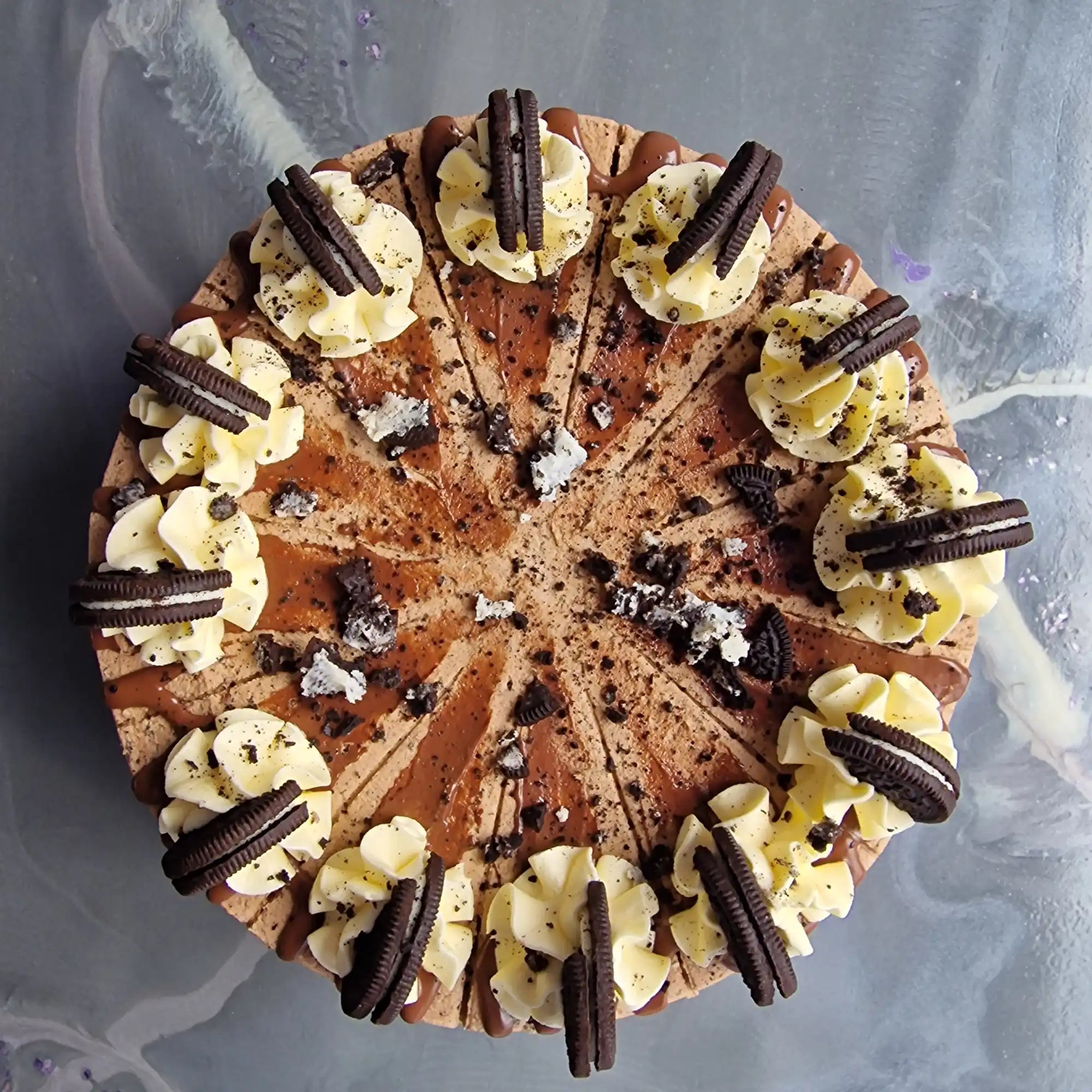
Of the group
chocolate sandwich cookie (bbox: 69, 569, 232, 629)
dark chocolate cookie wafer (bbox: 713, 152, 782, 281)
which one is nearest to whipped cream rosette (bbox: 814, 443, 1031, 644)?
dark chocolate cookie wafer (bbox: 713, 152, 782, 281)

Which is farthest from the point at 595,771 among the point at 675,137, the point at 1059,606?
the point at 675,137

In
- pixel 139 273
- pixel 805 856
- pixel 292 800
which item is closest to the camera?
pixel 292 800

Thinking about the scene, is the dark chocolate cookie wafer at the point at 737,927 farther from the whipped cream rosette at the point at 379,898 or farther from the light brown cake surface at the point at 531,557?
the whipped cream rosette at the point at 379,898

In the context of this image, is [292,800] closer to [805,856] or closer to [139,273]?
[805,856]

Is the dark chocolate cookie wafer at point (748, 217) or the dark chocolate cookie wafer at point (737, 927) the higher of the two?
the dark chocolate cookie wafer at point (748, 217)

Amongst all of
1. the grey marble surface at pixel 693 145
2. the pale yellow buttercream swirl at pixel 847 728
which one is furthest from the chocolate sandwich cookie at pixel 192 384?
the pale yellow buttercream swirl at pixel 847 728

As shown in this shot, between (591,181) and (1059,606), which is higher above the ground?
(591,181)

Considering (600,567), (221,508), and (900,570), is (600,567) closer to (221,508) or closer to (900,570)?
(900,570)
